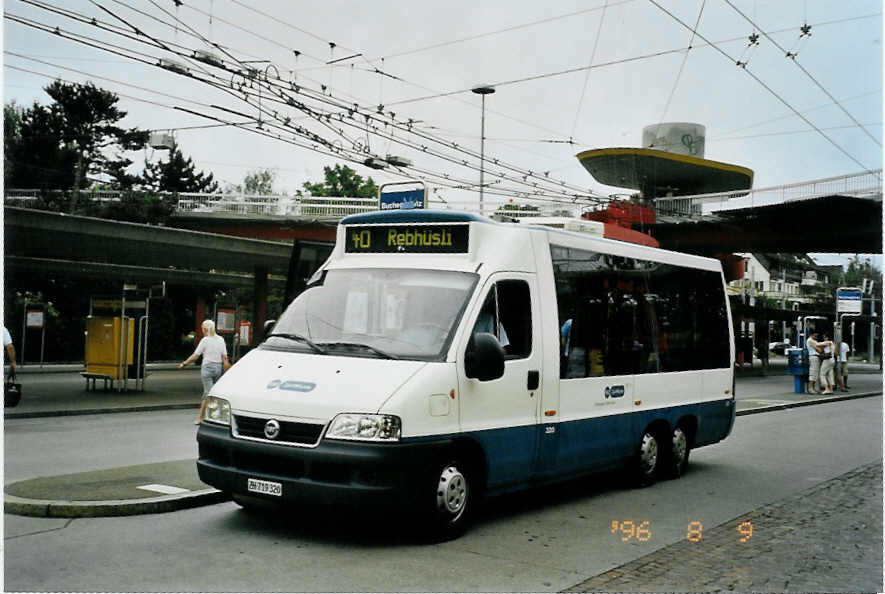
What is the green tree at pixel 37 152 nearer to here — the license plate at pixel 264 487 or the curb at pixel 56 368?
the curb at pixel 56 368

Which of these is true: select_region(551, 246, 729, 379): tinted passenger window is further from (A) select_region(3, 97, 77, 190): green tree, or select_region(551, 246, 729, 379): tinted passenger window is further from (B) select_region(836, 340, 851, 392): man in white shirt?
(A) select_region(3, 97, 77, 190): green tree

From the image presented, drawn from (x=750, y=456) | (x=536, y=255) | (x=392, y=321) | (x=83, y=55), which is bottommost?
(x=750, y=456)

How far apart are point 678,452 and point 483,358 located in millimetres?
4744

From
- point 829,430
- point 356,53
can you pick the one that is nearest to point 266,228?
point 356,53

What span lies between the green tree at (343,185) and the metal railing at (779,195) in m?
35.7

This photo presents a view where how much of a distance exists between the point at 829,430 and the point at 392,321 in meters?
13.1

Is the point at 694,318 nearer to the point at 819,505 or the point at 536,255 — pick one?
the point at 819,505

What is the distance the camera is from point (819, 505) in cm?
962

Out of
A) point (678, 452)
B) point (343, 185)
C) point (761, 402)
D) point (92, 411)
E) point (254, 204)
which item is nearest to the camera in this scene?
point (678, 452)

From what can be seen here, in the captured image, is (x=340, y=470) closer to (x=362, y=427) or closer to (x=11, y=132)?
(x=362, y=427)

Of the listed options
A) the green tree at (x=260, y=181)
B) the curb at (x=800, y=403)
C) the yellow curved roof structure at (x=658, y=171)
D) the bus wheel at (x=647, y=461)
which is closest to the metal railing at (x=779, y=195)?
the curb at (x=800, y=403)

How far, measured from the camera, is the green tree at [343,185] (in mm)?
77250

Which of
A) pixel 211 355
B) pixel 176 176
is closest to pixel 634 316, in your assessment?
pixel 211 355

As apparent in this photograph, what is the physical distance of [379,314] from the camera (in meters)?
7.91
